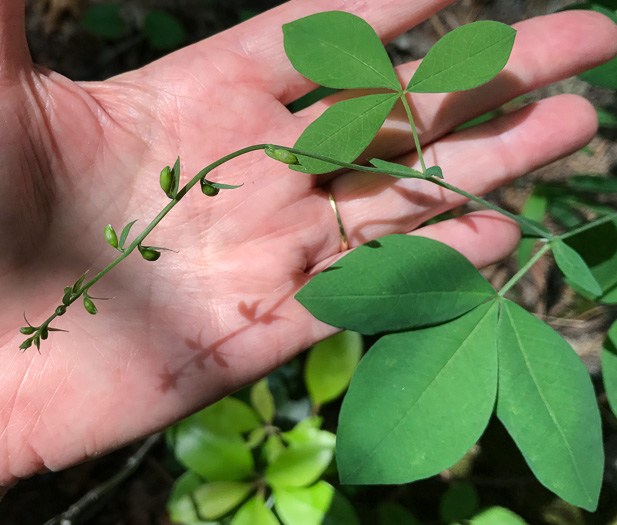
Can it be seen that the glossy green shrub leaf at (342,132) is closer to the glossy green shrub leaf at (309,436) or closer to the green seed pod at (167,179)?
the green seed pod at (167,179)

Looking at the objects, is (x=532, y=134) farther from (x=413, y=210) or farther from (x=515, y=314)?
(x=515, y=314)

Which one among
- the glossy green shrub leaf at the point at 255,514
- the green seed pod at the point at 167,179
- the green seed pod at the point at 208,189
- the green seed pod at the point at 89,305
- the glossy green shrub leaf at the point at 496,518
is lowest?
the glossy green shrub leaf at the point at 496,518

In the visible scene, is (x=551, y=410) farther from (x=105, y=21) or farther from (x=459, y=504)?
(x=105, y=21)

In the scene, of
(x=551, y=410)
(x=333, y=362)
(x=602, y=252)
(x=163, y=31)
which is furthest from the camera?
(x=163, y=31)

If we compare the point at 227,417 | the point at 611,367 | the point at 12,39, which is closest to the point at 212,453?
the point at 227,417

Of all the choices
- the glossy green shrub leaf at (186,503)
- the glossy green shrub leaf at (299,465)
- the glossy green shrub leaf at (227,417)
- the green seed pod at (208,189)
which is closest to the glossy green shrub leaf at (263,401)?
the glossy green shrub leaf at (227,417)

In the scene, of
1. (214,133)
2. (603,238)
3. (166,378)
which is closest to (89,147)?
(214,133)

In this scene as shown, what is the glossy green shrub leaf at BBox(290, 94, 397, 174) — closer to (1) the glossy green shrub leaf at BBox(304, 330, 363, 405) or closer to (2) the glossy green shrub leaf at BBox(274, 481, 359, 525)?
(1) the glossy green shrub leaf at BBox(304, 330, 363, 405)
